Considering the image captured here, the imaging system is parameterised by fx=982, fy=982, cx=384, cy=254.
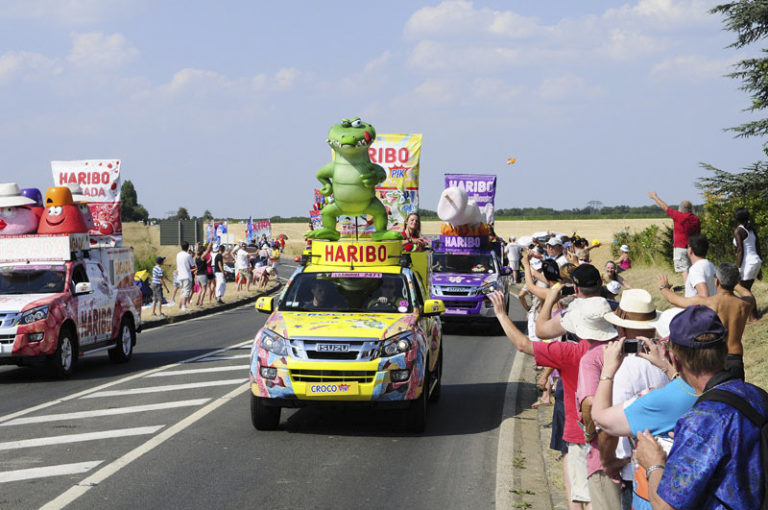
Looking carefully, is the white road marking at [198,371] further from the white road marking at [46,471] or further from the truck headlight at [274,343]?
the white road marking at [46,471]

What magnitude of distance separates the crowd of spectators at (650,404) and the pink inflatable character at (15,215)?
38.2ft


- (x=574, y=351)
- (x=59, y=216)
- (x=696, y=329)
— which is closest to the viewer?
(x=696, y=329)

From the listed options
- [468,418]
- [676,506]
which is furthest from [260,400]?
[676,506]

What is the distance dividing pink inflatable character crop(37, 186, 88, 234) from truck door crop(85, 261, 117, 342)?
72 centimetres

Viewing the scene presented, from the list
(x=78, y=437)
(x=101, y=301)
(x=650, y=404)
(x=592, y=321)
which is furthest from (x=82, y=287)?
(x=650, y=404)

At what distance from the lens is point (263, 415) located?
1084 centimetres

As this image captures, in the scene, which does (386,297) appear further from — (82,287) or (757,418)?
(757,418)

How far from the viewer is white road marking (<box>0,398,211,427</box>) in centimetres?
1150

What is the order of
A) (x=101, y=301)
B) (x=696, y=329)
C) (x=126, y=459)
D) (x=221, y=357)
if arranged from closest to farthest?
(x=696, y=329) < (x=126, y=459) < (x=101, y=301) < (x=221, y=357)

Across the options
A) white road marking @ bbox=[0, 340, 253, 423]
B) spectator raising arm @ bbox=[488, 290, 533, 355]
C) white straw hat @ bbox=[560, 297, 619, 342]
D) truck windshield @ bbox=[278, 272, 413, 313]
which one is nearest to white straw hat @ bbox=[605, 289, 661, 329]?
white straw hat @ bbox=[560, 297, 619, 342]

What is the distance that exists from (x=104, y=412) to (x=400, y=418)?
3.75 meters

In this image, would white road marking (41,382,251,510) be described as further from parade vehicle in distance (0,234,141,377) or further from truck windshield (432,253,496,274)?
truck windshield (432,253,496,274)

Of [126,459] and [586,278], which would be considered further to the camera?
[126,459]

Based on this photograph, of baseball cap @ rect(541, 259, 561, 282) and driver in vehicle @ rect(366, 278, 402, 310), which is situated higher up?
baseball cap @ rect(541, 259, 561, 282)
